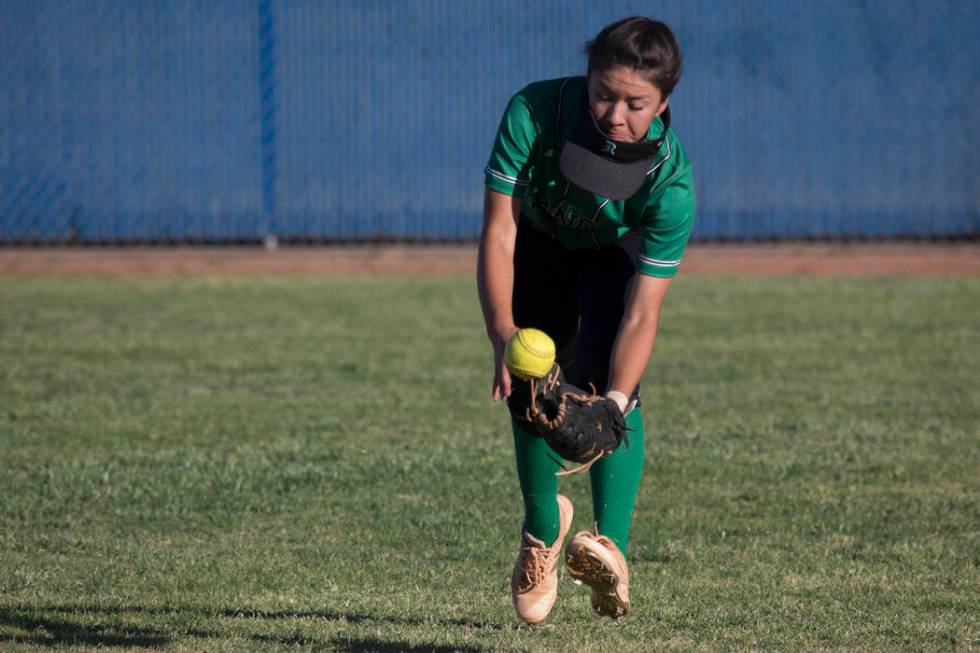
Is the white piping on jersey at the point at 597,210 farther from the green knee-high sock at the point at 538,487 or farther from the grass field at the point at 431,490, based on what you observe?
the grass field at the point at 431,490

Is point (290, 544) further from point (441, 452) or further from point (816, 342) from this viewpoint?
point (816, 342)

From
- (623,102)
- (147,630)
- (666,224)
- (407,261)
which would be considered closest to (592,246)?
(666,224)

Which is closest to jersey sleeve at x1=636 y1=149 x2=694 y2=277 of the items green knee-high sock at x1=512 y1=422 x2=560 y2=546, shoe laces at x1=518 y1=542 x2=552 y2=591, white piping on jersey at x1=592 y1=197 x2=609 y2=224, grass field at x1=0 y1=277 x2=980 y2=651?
white piping on jersey at x1=592 y1=197 x2=609 y2=224

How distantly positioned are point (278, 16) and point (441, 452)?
11292mm

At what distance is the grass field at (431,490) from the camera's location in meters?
4.66

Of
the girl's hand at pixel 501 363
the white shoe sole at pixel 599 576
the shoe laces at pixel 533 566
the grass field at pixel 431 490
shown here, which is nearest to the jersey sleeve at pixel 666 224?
the girl's hand at pixel 501 363

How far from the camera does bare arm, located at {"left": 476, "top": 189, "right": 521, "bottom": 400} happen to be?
3.99 metres

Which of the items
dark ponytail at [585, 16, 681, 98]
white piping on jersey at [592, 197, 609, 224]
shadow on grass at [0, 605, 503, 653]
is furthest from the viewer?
shadow on grass at [0, 605, 503, 653]

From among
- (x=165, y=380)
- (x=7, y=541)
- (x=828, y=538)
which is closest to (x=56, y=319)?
(x=165, y=380)

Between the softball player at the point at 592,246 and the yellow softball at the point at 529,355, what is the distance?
0.53 ft

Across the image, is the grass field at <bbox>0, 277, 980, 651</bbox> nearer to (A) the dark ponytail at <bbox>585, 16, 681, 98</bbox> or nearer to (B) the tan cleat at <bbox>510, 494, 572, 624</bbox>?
(B) the tan cleat at <bbox>510, 494, 572, 624</bbox>

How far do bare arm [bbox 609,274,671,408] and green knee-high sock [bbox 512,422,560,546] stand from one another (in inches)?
19.6

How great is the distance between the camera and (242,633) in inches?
177

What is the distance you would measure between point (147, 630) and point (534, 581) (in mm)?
1241
